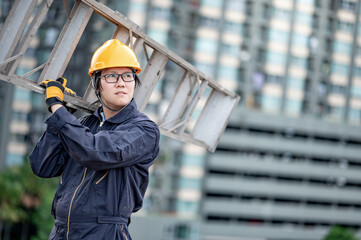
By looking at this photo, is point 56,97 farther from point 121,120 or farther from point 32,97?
point 32,97

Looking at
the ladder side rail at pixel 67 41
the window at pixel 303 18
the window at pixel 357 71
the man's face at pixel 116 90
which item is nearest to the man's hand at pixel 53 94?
the man's face at pixel 116 90

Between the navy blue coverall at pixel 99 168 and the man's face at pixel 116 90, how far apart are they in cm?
6

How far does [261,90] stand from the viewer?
6166cm

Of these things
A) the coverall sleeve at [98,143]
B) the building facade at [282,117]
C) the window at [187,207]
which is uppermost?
the building facade at [282,117]

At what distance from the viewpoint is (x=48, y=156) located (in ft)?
11.1

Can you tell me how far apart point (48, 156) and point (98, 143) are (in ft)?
1.80

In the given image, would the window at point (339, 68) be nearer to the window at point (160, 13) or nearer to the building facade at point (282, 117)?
the building facade at point (282, 117)

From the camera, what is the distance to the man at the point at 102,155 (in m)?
3.01

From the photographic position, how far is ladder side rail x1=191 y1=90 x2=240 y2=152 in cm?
522

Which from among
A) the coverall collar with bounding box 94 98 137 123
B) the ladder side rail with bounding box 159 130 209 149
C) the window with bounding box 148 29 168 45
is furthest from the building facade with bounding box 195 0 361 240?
the coverall collar with bounding box 94 98 137 123

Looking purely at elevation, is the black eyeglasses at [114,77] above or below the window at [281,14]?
below

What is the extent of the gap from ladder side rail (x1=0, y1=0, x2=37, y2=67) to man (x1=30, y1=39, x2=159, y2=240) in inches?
35.9

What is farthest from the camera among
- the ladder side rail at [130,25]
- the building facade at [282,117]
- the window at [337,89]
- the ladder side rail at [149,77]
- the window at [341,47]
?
the window at [341,47]

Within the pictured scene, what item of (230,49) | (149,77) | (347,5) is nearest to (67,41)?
(149,77)
